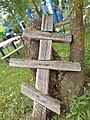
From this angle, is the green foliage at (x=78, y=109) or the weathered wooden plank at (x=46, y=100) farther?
the weathered wooden plank at (x=46, y=100)

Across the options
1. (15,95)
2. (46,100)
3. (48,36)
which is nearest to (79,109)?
(46,100)

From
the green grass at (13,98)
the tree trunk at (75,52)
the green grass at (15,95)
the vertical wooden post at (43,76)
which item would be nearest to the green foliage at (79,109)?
the tree trunk at (75,52)

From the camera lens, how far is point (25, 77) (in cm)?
584

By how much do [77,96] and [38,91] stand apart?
644mm

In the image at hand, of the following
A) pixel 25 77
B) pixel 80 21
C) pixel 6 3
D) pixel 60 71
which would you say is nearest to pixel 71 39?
pixel 80 21

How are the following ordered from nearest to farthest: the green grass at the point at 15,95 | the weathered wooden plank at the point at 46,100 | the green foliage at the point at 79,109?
1. the green foliage at the point at 79,109
2. the weathered wooden plank at the point at 46,100
3. the green grass at the point at 15,95

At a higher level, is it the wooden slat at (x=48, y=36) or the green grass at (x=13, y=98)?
the wooden slat at (x=48, y=36)

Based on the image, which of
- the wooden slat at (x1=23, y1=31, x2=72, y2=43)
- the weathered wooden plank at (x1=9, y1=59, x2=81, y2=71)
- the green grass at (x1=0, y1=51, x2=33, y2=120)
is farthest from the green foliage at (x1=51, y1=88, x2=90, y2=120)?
the wooden slat at (x1=23, y1=31, x2=72, y2=43)

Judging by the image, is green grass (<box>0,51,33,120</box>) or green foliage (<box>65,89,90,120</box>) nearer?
green foliage (<box>65,89,90,120</box>)

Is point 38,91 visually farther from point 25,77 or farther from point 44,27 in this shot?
point 25,77

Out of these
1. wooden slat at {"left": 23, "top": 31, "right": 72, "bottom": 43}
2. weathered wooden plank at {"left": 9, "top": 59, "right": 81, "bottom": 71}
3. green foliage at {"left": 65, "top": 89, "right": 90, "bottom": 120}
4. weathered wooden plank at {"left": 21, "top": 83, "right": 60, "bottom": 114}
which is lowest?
green foliage at {"left": 65, "top": 89, "right": 90, "bottom": 120}

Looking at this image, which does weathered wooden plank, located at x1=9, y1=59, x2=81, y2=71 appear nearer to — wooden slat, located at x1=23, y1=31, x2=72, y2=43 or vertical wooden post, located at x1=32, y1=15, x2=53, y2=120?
vertical wooden post, located at x1=32, y1=15, x2=53, y2=120

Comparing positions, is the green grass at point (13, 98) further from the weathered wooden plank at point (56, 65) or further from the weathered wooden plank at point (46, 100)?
the weathered wooden plank at point (56, 65)

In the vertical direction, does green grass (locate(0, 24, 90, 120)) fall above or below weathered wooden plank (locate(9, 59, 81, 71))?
below
